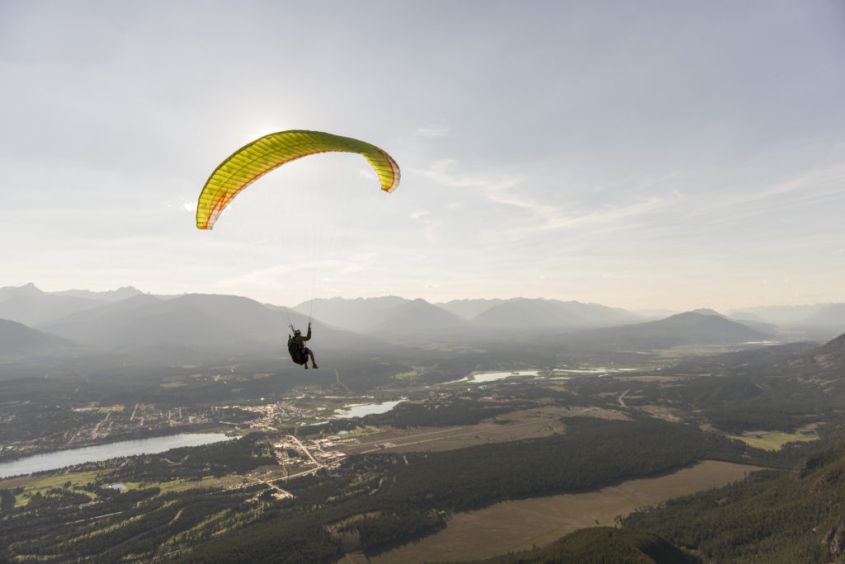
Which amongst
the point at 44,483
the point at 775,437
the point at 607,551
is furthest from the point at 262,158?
the point at 775,437

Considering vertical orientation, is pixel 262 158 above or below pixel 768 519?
above

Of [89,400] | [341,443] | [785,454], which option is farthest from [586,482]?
[89,400]

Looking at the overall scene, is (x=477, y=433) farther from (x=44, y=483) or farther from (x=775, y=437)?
(x=44, y=483)

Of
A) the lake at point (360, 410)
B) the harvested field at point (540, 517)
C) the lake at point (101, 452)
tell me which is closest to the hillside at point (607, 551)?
the harvested field at point (540, 517)

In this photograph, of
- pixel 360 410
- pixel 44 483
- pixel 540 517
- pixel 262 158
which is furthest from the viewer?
pixel 360 410

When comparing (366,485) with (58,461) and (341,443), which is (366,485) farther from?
(58,461)

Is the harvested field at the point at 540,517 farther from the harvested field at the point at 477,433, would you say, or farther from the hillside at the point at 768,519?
the harvested field at the point at 477,433
